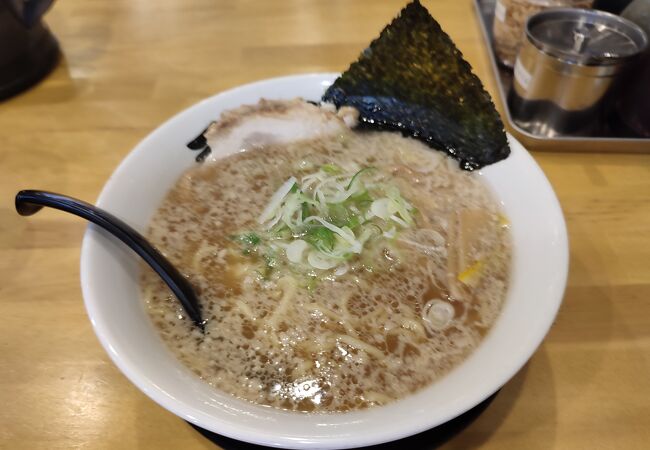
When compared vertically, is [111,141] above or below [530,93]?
below

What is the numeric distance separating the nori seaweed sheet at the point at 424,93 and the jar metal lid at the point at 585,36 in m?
0.38

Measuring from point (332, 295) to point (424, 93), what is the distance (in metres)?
0.59

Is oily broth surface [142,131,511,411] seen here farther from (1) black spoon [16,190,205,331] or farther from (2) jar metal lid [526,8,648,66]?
(2) jar metal lid [526,8,648,66]

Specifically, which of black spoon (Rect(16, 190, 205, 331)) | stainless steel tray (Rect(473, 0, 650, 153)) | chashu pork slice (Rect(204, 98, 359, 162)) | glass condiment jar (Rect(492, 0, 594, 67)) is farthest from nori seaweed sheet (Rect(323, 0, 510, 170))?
black spoon (Rect(16, 190, 205, 331))

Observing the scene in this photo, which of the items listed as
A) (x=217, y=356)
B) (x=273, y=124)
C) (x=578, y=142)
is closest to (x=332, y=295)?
(x=217, y=356)

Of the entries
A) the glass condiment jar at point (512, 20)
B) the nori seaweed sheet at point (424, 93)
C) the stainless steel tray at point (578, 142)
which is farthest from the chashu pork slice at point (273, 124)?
the glass condiment jar at point (512, 20)

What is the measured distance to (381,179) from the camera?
1202 mm

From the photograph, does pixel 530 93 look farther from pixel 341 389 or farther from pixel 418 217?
pixel 341 389

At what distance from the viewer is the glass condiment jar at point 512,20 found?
1611 millimetres

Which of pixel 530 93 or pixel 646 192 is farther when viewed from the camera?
pixel 530 93

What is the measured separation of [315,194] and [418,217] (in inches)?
9.6

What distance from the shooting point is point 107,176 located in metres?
1.43

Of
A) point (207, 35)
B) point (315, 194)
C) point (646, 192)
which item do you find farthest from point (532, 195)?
point (207, 35)

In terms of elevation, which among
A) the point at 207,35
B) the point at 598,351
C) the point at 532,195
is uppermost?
the point at 532,195
